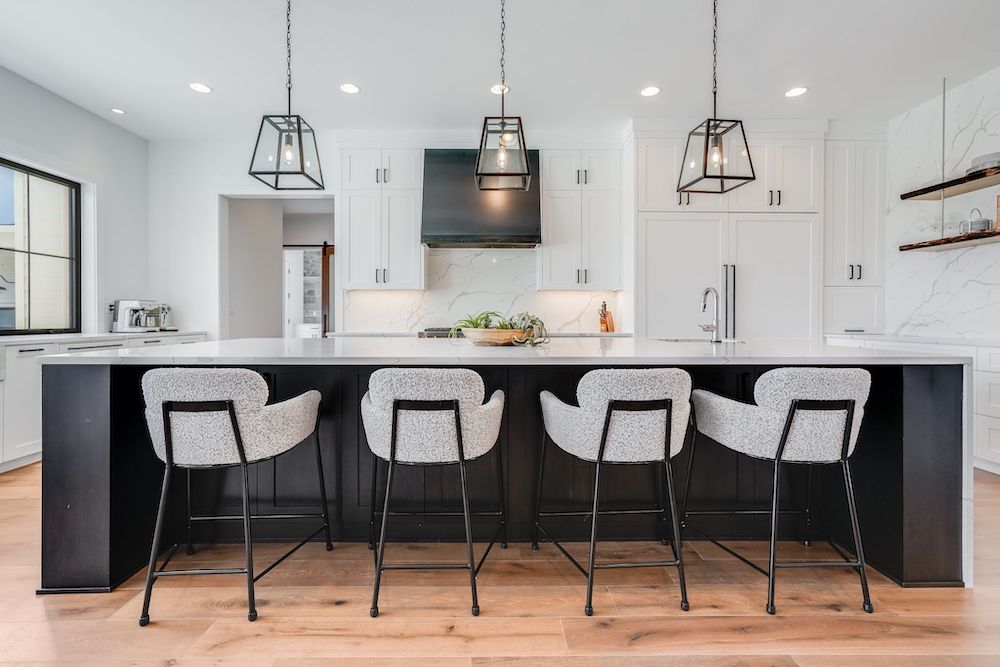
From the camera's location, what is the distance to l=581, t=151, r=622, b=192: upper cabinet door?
455 centimetres

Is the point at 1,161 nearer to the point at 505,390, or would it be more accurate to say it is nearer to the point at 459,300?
the point at 459,300

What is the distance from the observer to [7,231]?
361 centimetres

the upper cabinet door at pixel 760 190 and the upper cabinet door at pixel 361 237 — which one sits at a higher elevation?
the upper cabinet door at pixel 760 190

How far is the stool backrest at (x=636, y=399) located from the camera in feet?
5.64

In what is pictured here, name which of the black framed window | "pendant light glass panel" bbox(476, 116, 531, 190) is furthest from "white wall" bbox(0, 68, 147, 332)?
"pendant light glass panel" bbox(476, 116, 531, 190)

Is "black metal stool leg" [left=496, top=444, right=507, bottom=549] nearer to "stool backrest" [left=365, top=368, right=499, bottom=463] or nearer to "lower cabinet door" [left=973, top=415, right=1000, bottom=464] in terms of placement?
"stool backrest" [left=365, top=368, right=499, bottom=463]

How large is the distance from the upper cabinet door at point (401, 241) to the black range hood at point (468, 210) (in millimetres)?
201

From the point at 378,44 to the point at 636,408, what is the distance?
9.04ft

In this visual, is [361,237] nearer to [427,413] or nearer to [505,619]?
[427,413]

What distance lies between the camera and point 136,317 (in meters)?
4.32

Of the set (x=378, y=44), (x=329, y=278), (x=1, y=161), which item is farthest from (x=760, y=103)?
(x=329, y=278)

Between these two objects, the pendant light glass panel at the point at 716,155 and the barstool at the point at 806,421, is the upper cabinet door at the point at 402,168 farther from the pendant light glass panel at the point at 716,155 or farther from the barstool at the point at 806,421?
the barstool at the point at 806,421

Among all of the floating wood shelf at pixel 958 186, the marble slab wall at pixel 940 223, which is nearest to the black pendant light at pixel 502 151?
the floating wood shelf at pixel 958 186

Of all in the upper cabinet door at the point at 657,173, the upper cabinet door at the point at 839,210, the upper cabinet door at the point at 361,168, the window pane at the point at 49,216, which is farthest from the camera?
the upper cabinet door at the point at 361,168
